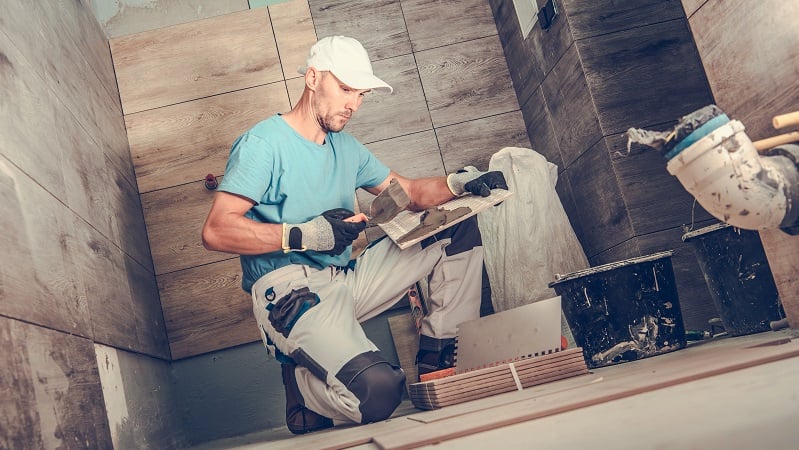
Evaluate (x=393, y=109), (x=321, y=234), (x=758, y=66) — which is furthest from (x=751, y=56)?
(x=393, y=109)

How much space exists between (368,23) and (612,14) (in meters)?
1.27

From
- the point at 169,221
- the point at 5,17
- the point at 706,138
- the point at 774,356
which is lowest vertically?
the point at 774,356

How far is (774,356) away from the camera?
A: 1.28m

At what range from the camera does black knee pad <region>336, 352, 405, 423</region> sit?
2.20 metres

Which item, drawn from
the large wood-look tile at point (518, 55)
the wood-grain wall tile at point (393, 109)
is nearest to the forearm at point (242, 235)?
the wood-grain wall tile at point (393, 109)

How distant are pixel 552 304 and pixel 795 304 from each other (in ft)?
2.03

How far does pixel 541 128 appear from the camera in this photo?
11.7 ft

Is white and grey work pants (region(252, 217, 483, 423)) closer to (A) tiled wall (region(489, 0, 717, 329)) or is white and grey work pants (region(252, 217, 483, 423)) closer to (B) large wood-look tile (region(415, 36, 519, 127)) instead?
(A) tiled wall (region(489, 0, 717, 329))

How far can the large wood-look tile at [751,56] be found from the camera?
1.70m

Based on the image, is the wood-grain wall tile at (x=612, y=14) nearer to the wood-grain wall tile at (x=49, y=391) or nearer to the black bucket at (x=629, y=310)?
the black bucket at (x=629, y=310)

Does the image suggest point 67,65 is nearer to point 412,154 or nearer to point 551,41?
point 412,154

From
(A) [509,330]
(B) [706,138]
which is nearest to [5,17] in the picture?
(A) [509,330]

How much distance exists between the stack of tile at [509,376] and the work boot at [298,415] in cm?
50

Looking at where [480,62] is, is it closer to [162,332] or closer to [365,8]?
[365,8]
